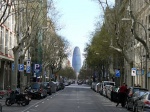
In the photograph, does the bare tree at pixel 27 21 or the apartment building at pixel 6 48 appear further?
the apartment building at pixel 6 48

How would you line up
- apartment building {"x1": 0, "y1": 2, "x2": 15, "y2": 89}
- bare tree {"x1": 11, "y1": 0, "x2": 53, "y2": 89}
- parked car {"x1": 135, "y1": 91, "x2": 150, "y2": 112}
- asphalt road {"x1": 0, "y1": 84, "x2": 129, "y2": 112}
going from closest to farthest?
parked car {"x1": 135, "y1": 91, "x2": 150, "y2": 112}
asphalt road {"x1": 0, "y1": 84, "x2": 129, "y2": 112}
bare tree {"x1": 11, "y1": 0, "x2": 53, "y2": 89}
apartment building {"x1": 0, "y1": 2, "x2": 15, "y2": 89}

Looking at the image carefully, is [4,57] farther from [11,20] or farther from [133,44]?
[133,44]


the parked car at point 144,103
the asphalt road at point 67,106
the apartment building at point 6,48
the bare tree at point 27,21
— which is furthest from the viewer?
the apartment building at point 6,48

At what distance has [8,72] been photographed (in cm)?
5950

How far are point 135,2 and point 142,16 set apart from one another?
7558 millimetres

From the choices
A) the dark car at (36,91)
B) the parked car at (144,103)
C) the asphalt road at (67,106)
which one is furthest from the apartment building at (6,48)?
the parked car at (144,103)

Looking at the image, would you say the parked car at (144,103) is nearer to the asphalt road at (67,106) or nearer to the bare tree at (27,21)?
the asphalt road at (67,106)

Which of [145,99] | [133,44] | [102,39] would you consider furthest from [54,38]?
[145,99]

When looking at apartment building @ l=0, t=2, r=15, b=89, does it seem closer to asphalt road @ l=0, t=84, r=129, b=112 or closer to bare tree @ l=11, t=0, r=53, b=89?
bare tree @ l=11, t=0, r=53, b=89

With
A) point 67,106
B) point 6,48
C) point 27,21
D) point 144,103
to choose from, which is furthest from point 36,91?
point 144,103

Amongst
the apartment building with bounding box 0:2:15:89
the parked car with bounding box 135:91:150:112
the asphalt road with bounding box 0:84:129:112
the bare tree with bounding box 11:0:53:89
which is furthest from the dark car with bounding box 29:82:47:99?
the parked car with bounding box 135:91:150:112

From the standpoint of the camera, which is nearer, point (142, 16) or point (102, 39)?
point (142, 16)

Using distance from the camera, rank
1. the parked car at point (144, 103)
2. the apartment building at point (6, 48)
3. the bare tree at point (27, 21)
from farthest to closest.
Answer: the apartment building at point (6, 48)
the bare tree at point (27, 21)
the parked car at point (144, 103)

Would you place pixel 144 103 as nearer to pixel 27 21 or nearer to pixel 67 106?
pixel 67 106
